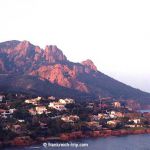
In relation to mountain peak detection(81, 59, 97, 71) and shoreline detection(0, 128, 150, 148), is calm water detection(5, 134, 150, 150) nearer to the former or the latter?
shoreline detection(0, 128, 150, 148)

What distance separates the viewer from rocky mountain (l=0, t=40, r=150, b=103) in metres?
111

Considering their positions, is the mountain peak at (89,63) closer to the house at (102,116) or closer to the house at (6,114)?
the house at (102,116)

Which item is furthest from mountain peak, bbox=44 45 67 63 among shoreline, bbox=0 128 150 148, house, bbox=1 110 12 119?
shoreline, bbox=0 128 150 148

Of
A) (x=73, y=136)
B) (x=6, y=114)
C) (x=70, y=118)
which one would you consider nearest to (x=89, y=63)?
(x=70, y=118)

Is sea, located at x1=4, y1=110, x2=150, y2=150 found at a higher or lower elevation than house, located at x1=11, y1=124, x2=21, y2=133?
lower

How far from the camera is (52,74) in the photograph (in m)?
118

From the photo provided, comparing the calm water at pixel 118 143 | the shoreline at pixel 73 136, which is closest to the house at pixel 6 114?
the shoreline at pixel 73 136

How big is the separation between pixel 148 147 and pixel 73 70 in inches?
2808

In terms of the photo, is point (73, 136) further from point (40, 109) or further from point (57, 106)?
point (57, 106)

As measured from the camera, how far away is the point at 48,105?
241ft

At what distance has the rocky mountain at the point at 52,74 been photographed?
4358 inches


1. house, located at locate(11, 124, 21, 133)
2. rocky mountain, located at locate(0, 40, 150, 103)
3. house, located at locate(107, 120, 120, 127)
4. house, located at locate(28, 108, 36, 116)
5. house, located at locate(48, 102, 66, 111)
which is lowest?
house, located at locate(11, 124, 21, 133)

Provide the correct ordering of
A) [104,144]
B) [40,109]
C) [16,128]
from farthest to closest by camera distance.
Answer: [40,109]
[16,128]
[104,144]

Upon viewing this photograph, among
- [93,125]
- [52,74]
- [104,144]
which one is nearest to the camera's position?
[104,144]
